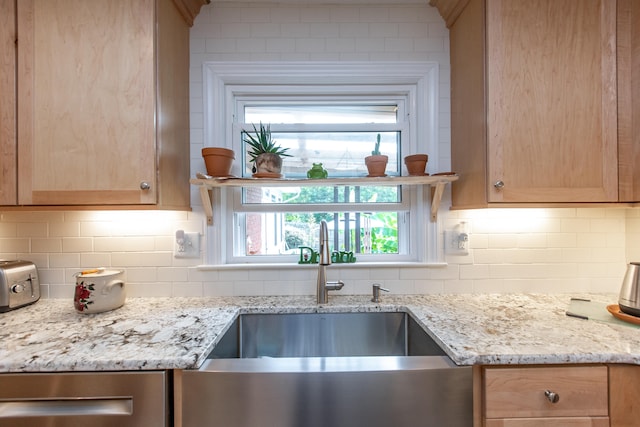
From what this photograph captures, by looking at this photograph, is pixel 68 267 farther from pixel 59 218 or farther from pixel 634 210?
pixel 634 210

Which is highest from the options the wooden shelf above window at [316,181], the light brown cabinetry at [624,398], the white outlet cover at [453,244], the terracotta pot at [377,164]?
the terracotta pot at [377,164]

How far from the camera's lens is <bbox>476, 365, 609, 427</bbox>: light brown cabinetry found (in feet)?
2.65

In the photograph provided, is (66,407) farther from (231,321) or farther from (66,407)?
(231,321)

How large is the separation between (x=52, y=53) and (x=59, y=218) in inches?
29.7

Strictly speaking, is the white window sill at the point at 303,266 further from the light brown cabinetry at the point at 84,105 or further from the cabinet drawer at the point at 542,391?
the cabinet drawer at the point at 542,391

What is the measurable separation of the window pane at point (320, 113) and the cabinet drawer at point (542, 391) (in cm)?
127

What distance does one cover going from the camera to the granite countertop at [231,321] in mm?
800

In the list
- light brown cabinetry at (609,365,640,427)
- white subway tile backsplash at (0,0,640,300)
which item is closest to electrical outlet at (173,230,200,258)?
white subway tile backsplash at (0,0,640,300)

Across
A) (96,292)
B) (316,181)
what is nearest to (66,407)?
(96,292)

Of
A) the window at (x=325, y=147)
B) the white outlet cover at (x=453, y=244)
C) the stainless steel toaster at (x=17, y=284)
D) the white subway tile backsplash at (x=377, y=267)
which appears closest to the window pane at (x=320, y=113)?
the window at (x=325, y=147)

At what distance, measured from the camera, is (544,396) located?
0.81 m

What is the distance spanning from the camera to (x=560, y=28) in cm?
113

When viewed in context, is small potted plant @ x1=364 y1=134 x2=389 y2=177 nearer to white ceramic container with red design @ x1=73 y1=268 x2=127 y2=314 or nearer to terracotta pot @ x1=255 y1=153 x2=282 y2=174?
terracotta pot @ x1=255 y1=153 x2=282 y2=174

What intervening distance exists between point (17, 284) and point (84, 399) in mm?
834
